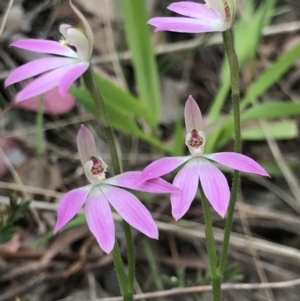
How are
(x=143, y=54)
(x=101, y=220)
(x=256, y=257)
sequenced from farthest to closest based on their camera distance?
(x=143, y=54), (x=256, y=257), (x=101, y=220)

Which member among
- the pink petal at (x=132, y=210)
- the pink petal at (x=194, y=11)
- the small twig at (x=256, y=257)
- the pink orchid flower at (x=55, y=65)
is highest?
the pink petal at (x=194, y=11)

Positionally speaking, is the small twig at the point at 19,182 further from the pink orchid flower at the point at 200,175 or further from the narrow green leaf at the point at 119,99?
the pink orchid flower at the point at 200,175

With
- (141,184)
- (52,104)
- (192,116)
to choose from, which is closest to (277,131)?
(52,104)

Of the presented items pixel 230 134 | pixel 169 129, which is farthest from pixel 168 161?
pixel 169 129

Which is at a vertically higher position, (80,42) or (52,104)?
(80,42)

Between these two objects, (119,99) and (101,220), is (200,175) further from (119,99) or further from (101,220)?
(119,99)

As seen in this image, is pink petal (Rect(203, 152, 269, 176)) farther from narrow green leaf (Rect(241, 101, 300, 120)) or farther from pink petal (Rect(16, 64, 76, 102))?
narrow green leaf (Rect(241, 101, 300, 120))

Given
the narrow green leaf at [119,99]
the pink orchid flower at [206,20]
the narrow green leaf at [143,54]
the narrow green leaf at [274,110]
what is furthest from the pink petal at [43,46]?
the narrow green leaf at [143,54]

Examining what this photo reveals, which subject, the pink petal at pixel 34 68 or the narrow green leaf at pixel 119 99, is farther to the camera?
the narrow green leaf at pixel 119 99
